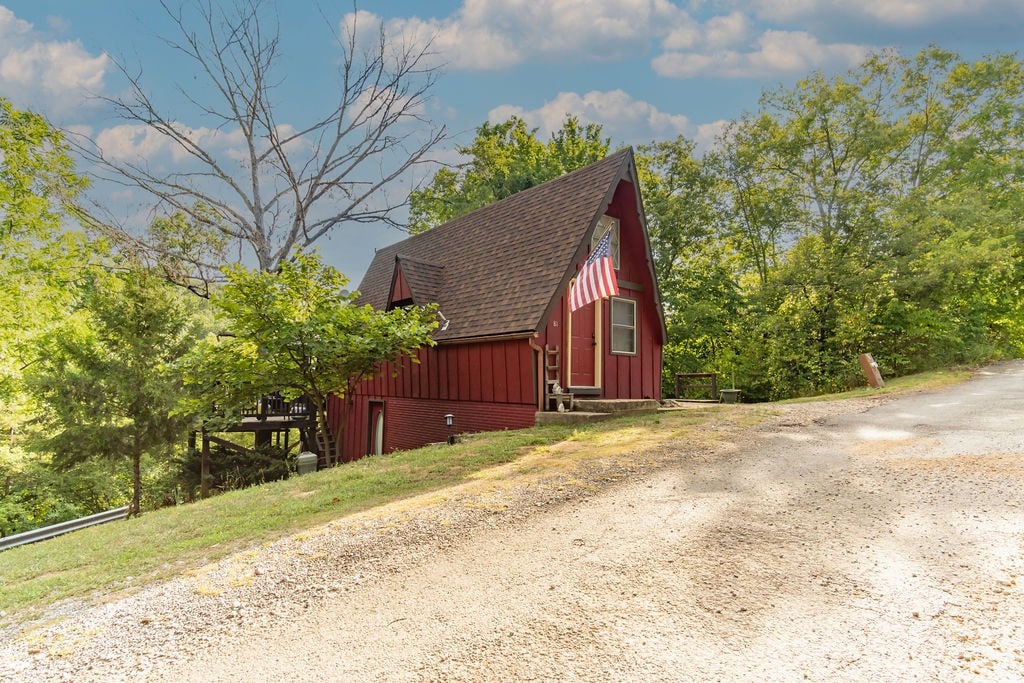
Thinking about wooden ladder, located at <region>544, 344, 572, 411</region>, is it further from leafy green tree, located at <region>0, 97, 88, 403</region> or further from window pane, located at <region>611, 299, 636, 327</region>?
leafy green tree, located at <region>0, 97, 88, 403</region>

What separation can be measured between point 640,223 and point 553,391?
5163 mm

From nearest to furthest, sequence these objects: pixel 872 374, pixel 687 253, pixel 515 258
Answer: pixel 515 258 → pixel 872 374 → pixel 687 253

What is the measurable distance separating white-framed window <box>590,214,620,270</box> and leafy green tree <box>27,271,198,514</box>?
12376 mm

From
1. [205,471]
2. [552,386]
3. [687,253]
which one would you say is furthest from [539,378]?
[687,253]

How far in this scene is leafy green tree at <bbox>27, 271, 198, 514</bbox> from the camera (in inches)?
588

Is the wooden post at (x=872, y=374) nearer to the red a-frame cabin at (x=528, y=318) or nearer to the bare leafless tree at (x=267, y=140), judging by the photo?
the red a-frame cabin at (x=528, y=318)

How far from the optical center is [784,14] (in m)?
17.7

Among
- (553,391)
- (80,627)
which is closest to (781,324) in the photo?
(553,391)

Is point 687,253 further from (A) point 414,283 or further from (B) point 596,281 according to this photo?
(B) point 596,281

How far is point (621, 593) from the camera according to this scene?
3.41 meters

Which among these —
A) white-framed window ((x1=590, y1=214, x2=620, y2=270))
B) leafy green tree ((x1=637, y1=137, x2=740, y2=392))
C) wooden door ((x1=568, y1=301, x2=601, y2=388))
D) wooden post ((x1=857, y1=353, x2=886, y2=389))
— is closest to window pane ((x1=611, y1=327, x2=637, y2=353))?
wooden door ((x1=568, y1=301, x2=601, y2=388))

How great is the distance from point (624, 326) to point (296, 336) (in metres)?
7.96

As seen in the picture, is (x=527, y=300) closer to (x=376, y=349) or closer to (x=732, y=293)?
(x=376, y=349)

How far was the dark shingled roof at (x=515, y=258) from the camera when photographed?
11867 mm
